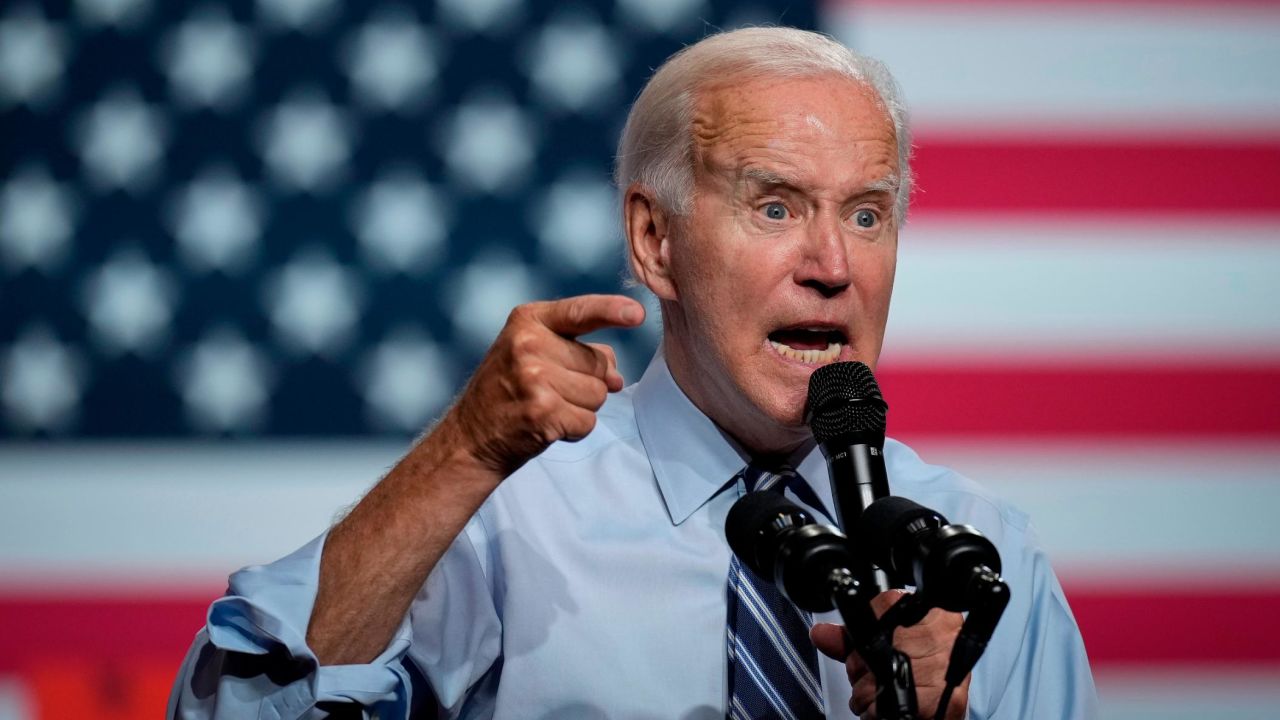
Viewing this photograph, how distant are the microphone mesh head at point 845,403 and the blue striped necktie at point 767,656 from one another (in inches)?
7.1

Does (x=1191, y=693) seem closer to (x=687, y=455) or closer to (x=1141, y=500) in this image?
(x=1141, y=500)

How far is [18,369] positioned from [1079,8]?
223cm

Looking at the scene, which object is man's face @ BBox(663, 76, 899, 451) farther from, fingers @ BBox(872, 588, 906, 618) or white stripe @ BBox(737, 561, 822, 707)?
fingers @ BBox(872, 588, 906, 618)

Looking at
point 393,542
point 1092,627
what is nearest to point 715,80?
point 393,542

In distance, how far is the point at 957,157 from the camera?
8.10 feet

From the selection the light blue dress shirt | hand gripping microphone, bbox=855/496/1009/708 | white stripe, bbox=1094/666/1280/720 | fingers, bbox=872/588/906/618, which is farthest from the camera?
white stripe, bbox=1094/666/1280/720

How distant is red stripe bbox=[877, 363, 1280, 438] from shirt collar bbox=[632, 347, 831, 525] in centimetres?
106

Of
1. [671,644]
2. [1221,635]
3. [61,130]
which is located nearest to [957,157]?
[1221,635]

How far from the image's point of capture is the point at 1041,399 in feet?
7.95

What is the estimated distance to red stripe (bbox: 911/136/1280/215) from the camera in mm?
2455

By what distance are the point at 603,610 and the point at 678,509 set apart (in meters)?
0.14

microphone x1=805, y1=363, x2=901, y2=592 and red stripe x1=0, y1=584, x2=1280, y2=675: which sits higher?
microphone x1=805, y1=363, x2=901, y2=592

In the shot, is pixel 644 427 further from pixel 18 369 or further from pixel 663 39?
pixel 18 369

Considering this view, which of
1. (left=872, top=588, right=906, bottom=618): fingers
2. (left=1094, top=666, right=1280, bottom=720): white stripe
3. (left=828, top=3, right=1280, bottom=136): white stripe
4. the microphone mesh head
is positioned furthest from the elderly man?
(left=1094, top=666, right=1280, bottom=720): white stripe
